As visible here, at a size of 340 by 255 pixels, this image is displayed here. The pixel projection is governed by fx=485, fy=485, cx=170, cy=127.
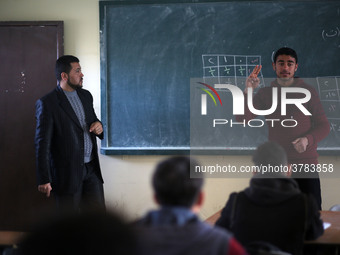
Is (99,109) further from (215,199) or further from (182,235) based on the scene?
(182,235)

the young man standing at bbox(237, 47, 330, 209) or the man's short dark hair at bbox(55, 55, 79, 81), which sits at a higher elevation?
the man's short dark hair at bbox(55, 55, 79, 81)

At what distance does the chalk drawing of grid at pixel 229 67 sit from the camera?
4.48m

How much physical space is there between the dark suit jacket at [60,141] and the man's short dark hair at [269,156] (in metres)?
1.67

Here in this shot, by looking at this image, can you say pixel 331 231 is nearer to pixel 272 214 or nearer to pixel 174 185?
pixel 272 214

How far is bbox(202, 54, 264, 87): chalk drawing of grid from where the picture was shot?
4484 millimetres

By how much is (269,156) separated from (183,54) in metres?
2.25

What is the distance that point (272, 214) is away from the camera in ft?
7.53

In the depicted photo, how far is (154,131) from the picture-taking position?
459 centimetres

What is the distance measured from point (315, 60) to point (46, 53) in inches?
98.7

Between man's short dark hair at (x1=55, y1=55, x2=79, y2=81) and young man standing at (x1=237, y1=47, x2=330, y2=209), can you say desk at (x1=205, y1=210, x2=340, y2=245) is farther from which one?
man's short dark hair at (x1=55, y1=55, x2=79, y2=81)

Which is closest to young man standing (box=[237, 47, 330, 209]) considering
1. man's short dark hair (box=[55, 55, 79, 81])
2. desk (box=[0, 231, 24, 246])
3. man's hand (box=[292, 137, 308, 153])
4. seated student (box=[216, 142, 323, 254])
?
man's hand (box=[292, 137, 308, 153])

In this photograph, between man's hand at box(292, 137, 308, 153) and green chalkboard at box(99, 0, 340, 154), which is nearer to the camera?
man's hand at box(292, 137, 308, 153)

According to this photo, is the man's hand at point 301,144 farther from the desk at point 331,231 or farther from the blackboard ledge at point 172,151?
the blackboard ledge at point 172,151

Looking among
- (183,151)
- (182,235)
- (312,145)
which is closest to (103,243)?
(182,235)
